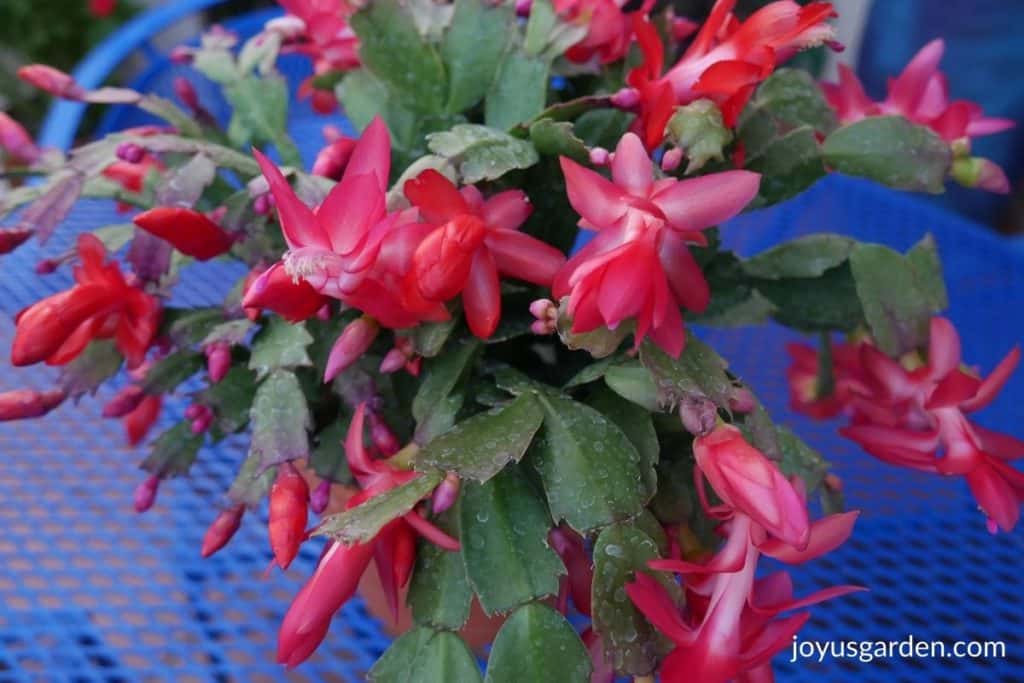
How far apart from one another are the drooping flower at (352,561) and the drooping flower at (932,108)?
0.42 meters

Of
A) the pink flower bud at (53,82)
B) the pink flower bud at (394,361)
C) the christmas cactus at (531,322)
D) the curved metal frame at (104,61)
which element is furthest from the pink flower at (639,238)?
the curved metal frame at (104,61)

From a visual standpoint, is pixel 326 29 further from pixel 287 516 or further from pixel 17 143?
pixel 287 516

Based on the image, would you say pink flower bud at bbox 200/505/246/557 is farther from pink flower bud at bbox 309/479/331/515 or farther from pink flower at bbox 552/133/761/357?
pink flower at bbox 552/133/761/357

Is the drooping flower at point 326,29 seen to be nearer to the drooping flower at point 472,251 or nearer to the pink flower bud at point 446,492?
the drooping flower at point 472,251

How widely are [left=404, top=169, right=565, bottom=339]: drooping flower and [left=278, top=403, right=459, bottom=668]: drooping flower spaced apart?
0.31 ft

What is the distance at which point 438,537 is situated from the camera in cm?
47

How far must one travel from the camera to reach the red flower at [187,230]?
50cm

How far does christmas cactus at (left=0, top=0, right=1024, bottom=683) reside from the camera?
453 millimetres

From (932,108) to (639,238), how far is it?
0.35 m

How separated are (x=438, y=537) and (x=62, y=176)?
354mm

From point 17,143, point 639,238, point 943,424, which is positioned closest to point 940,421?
point 943,424

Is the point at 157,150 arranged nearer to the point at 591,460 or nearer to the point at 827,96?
the point at 591,460

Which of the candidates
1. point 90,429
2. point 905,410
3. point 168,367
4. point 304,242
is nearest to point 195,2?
point 90,429

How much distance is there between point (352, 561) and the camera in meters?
0.47
